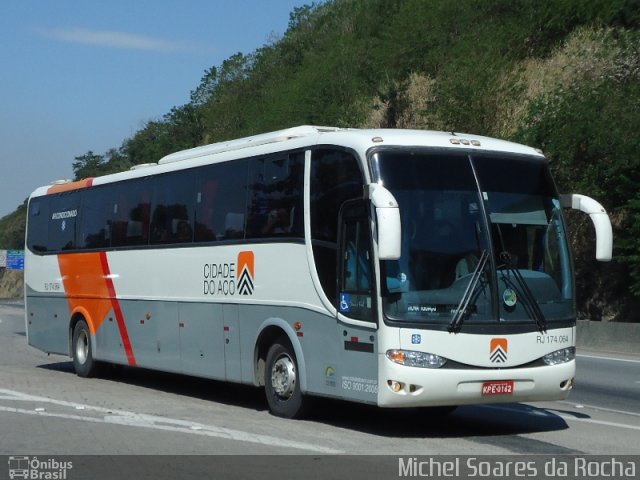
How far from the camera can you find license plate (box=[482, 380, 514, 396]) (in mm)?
11336

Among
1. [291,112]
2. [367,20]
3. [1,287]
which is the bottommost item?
[1,287]

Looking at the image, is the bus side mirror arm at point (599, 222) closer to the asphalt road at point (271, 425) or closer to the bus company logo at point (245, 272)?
the asphalt road at point (271, 425)

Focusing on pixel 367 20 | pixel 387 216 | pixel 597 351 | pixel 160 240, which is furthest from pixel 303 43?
pixel 387 216

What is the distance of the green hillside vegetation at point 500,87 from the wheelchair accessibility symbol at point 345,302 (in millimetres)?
16858

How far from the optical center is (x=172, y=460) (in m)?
10.0

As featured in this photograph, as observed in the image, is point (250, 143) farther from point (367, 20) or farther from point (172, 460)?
point (367, 20)

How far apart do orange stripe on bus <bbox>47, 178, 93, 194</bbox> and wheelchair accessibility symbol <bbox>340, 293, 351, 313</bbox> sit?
9069mm

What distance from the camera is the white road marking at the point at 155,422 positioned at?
1100 centimetres

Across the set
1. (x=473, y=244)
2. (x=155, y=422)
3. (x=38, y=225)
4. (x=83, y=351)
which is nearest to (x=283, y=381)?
(x=155, y=422)

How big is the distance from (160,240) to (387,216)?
678 cm

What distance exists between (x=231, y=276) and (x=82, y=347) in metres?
6.29

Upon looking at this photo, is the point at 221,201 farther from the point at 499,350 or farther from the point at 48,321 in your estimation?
the point at 48,321

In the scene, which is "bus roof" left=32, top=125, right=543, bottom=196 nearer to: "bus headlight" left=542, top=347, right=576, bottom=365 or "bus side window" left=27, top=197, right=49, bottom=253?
"bus headlight" left=542, top=347, right=576, bottom=365

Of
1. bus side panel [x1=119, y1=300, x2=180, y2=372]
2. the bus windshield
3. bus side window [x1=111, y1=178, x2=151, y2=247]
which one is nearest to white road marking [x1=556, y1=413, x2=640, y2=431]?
the bus windshield
